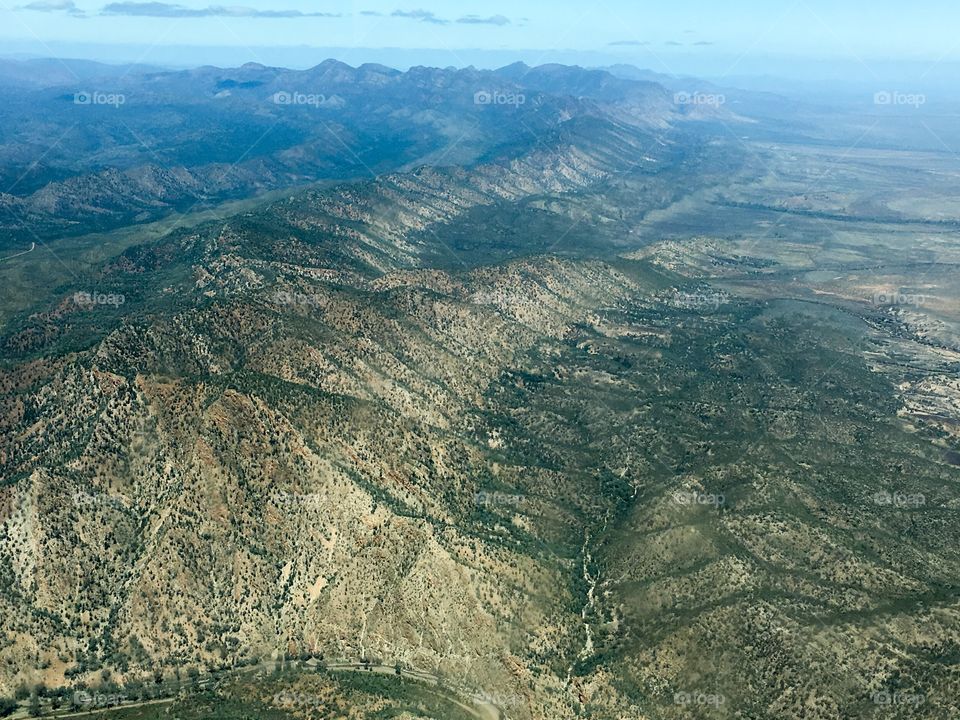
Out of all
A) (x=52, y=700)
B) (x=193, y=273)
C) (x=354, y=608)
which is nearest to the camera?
(x=52, y=700)

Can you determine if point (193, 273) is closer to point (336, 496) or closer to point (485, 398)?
point (485, 398)

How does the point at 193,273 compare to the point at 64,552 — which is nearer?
the point at 64,552

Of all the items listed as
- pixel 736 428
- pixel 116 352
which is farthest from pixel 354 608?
pixel 736 428
